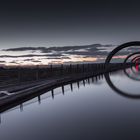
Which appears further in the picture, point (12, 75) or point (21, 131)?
point (12, 75)

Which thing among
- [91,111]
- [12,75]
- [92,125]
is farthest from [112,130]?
[12,75]

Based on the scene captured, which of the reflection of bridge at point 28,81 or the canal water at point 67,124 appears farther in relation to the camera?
the reflection of bridge at point 28,81

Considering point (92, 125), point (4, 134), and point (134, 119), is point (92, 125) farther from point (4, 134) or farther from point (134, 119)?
point (4, 134)

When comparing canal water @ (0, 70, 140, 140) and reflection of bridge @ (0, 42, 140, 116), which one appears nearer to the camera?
canal water @ (0, 70, 140, 140)

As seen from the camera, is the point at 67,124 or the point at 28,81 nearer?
the point at 67,124

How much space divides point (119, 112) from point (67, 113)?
1.58 metres

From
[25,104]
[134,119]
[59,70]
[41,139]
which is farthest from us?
[59,70]

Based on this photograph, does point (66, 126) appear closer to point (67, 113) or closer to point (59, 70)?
point (67, 113)

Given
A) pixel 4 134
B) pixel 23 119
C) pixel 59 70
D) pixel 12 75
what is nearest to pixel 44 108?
pixel 23 119

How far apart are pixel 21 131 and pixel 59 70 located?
24790 millimetres

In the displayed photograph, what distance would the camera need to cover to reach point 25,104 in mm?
10672

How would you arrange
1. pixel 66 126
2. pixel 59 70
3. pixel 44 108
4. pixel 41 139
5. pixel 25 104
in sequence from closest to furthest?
pixel 41 139
pixel 66 126
pixel 44 108
pixel 25 104
pixel 59 70

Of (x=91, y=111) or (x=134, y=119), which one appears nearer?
(x=134, y=119)

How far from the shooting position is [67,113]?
28.8ft
